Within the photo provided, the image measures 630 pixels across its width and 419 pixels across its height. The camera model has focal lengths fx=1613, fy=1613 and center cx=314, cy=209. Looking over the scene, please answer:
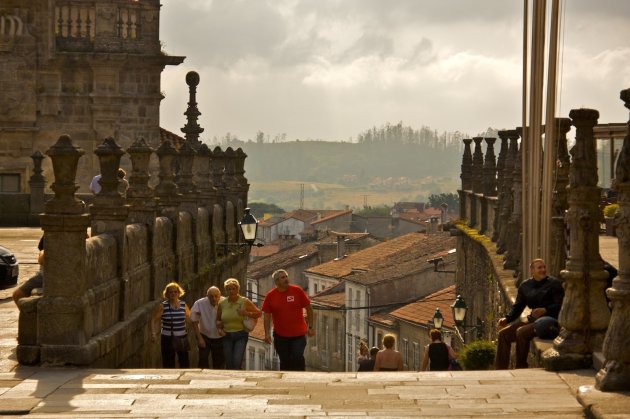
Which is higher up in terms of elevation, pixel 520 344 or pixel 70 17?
pixel 70 17

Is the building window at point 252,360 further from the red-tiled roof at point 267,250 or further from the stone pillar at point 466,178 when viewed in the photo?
the stone pillar at point 466,178

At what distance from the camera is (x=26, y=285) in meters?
15.1

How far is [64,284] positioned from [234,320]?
9.62 ft

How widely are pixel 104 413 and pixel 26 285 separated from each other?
13.9ft

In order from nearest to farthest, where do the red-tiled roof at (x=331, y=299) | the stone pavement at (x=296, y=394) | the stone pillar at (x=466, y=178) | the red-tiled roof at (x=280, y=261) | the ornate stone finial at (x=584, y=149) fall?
A: the stone pavement at (x=296, y=394) → the ornate stone finial at (x=584, y=149) → the stone pillar at (x=466, y=178) → the red-tiled roof at (x=331, y=299) → the red-tiled roof at (x=280, y=261)

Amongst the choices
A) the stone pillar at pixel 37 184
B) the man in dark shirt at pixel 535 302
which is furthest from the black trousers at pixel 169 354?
the stone pillar at pixel 37 184

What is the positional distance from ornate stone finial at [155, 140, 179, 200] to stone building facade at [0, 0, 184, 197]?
14258mm

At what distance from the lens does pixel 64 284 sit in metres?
13.9

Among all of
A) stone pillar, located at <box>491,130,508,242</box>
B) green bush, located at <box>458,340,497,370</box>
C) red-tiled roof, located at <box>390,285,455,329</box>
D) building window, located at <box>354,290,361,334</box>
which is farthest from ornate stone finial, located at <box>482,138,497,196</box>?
building window, located at <box>354,290,361,334</box>

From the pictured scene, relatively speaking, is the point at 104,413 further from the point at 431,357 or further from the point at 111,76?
the point at 111,76

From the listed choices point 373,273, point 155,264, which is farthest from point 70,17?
point 373,273

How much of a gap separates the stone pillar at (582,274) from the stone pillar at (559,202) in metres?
3.37

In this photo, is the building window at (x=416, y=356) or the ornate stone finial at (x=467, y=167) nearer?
the ornate stone finial at (x=467, y=167)

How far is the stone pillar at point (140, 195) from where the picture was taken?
1856 centimetres
